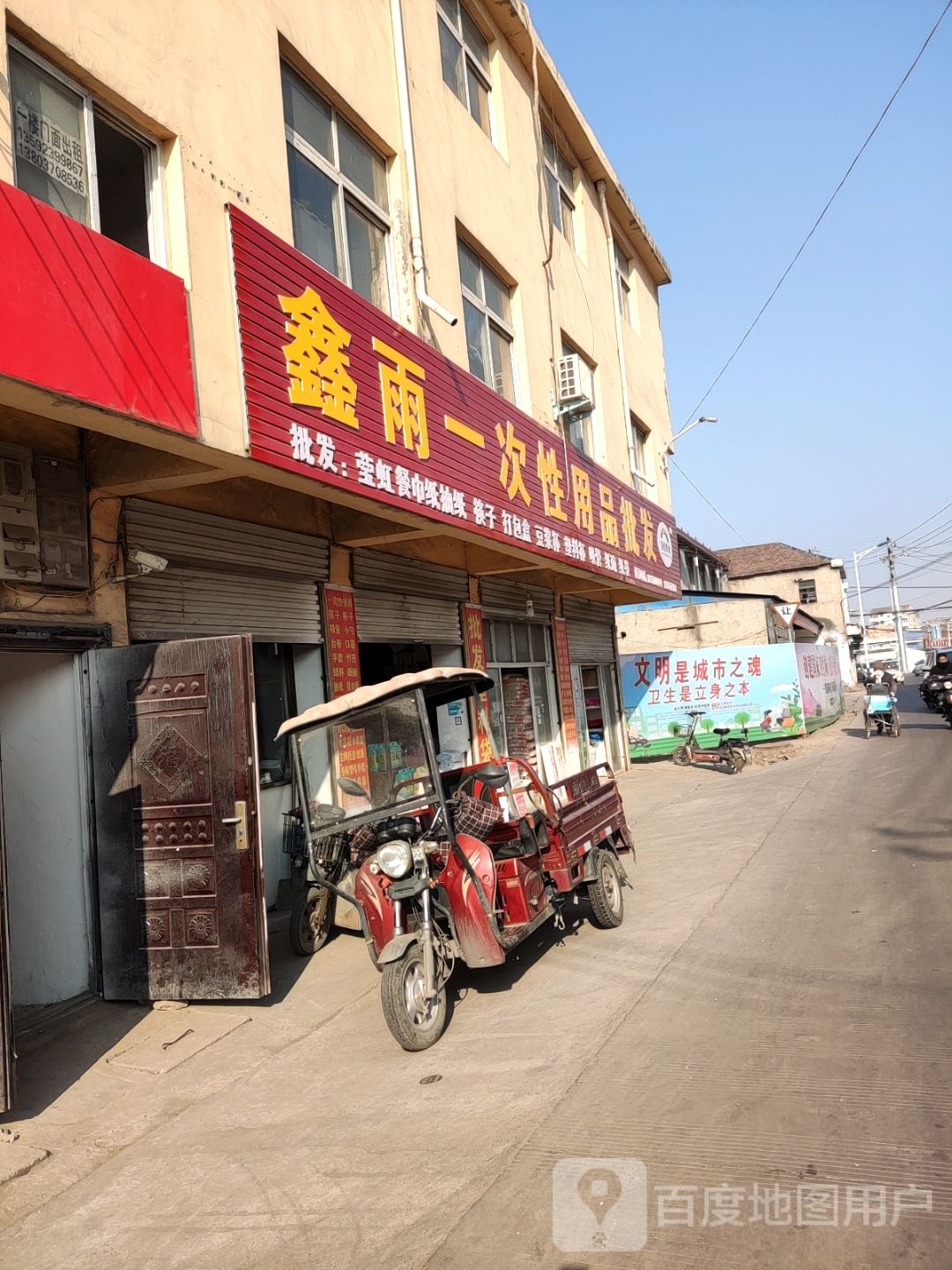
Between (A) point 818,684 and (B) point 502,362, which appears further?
(A) point 818,684

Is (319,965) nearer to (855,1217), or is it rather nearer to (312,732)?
(312,732)

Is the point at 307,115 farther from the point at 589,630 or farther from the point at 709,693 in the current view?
the point at 709,693

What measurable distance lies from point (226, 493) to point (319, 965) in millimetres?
3951

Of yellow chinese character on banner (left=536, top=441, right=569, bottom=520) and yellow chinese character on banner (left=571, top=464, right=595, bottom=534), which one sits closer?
yellow chinese character on banner (left=536, top=441, right=569, bottom=520)

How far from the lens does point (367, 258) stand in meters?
9.09

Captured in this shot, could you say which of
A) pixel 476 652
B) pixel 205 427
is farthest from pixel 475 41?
pixel 205 427

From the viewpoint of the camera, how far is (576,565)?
40.7ft

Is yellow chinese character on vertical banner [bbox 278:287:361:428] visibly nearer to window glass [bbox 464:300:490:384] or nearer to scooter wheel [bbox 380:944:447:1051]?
scooter wheel [bbox 380:944:447:1051]

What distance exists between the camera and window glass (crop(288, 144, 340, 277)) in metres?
7.77

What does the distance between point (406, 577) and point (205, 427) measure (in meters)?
5.20

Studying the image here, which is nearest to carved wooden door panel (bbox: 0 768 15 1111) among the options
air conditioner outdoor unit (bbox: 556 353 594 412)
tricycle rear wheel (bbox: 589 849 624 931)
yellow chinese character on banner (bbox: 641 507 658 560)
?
tricycle rear wheel (bbox: 589 849 624 931)

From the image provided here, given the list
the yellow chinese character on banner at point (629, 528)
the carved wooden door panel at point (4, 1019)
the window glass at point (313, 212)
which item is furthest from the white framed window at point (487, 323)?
the carved wooden door panel at point (4, 1019)

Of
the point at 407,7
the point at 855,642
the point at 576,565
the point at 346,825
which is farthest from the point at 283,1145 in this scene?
the point at 855,642

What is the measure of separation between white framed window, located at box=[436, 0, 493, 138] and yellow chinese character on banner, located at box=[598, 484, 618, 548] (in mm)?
5331
